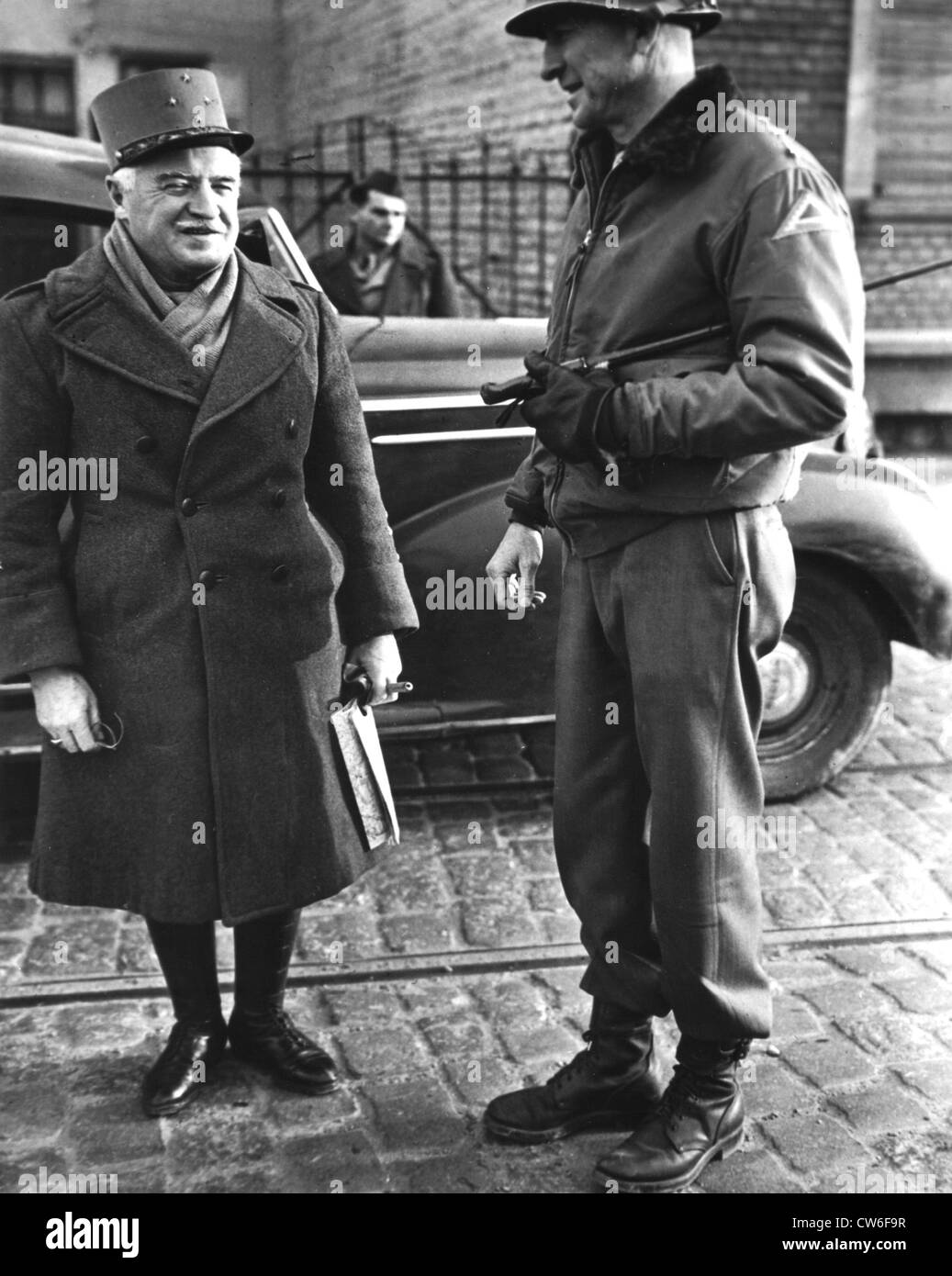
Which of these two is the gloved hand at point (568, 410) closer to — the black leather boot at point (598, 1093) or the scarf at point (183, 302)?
the scarf at point (183, 302)

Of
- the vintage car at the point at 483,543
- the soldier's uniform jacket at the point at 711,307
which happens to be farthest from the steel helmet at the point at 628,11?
the vintage car at the point at 483,543

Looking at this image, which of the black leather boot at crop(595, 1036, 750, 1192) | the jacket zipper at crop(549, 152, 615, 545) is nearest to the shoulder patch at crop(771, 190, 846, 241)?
the jacket zipper at crop(549, 152, 615, 545)

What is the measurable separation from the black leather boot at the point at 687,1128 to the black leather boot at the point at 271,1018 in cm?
70

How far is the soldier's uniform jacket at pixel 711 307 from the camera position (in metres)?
2.40

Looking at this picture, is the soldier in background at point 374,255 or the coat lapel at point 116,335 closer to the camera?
the coat lapel at point 116,335

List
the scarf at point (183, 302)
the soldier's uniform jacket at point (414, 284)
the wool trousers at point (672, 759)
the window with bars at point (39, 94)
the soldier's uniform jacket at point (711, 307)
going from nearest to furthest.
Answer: the soldier's uniform jacket at point (711, 307)
the wool trousers at point (672, 759)
the scarf at point (183, 302)
the soldier's uniform jacket at point (414, 284)
the window with bars at point (39, 94)

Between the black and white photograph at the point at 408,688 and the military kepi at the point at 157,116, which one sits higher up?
the military kepi at the point at 157,116

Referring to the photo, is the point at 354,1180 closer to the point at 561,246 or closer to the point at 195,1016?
the point at 195,1016

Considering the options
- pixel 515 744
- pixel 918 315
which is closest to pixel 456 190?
pixel 918 315

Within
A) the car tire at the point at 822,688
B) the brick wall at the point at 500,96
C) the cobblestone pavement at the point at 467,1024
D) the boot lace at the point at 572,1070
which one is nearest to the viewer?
the cobblestone pavement at the point at 467,1024

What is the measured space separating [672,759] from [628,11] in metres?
1.32

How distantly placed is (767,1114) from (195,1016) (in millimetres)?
1245

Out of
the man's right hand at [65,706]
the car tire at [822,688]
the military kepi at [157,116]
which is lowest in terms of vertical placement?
the car tire at [822,688]

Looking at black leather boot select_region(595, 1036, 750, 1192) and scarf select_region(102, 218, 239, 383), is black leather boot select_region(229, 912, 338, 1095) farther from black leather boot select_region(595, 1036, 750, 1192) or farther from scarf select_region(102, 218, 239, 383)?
scarf select_region(102, 218, 239, 383)
